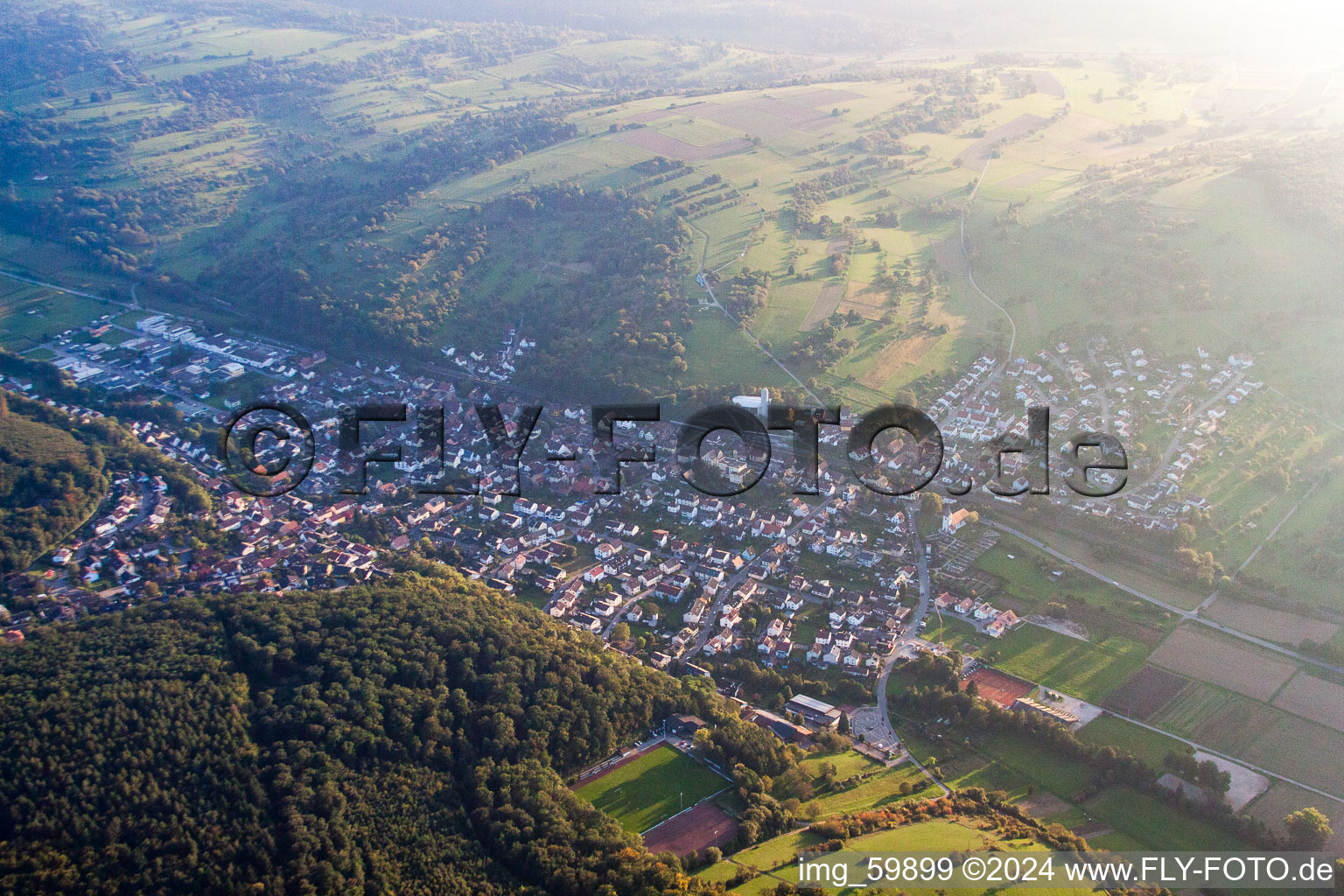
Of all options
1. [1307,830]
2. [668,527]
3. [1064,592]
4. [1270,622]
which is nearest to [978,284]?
[1064,592]

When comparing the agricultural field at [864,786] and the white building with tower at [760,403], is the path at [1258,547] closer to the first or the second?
the agricultural field at [864,786]

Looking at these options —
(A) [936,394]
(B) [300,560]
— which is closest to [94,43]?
(B) [300,560]

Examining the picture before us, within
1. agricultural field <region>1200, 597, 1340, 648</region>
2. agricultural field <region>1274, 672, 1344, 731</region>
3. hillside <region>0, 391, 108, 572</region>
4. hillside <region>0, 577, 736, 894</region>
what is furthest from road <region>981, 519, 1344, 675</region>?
hillside <region>0, 391, 108, 572</region>

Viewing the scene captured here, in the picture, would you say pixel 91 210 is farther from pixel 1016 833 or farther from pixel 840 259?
pixel 1016 833

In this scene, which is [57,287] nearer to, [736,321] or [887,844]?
[736,321]

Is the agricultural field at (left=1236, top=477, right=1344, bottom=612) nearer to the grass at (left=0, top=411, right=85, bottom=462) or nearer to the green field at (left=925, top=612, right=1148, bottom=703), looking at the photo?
the green field at (left=925, top=612, right=1148, bottom=703)
